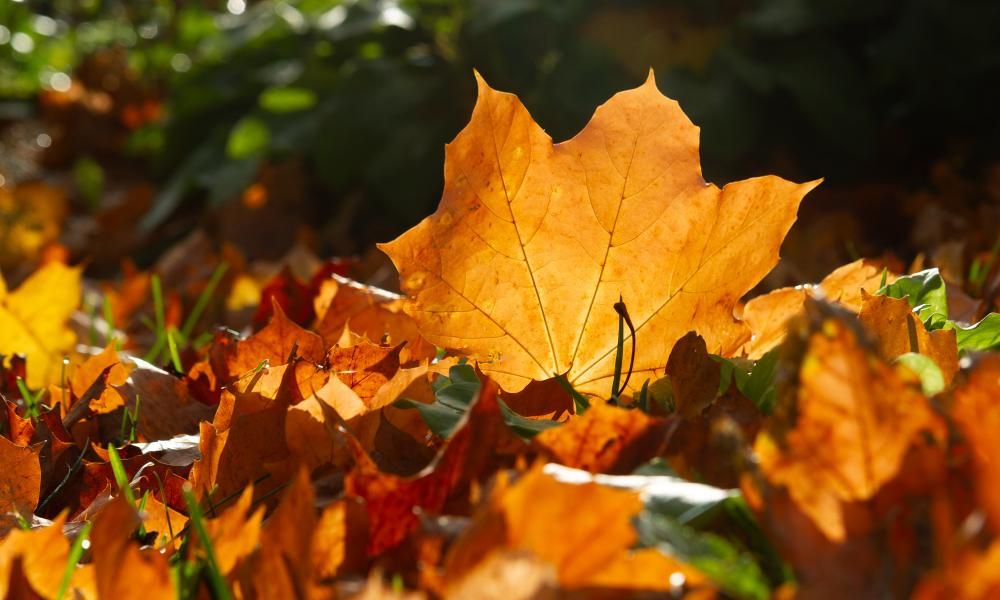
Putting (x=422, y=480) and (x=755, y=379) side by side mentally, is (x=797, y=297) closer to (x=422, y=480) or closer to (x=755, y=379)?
(x=755, y=379)

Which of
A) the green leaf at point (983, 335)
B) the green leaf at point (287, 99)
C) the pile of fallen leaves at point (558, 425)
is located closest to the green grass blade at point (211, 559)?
the pile of fallen leaves at point (558, 425)

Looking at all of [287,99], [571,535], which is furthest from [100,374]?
[287,99]

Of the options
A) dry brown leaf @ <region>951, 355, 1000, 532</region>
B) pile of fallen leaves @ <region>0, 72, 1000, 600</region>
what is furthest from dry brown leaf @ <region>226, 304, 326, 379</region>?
dry brown leaf @ <region>951, 355, 1000, 532</region>

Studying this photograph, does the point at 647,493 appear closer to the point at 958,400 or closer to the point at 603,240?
the point at 958,400

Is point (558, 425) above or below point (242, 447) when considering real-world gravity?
above

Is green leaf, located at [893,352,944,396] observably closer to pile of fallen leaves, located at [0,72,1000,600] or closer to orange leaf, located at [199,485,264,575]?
pile of fallen leaves, located at [0,72,1000,600]

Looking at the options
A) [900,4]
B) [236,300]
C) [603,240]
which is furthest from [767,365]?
[900,4]
